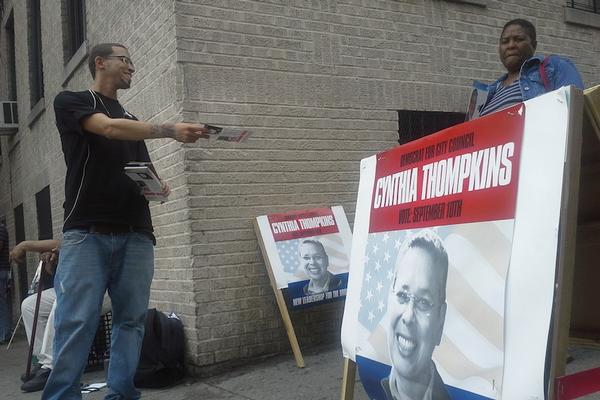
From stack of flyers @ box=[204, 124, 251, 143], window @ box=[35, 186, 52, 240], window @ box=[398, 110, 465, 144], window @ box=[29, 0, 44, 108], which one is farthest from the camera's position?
window @ box=[29, 0, 44, 108]

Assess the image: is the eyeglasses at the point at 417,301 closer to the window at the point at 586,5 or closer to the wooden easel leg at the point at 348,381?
the wooden easel leg at the point at 348,381

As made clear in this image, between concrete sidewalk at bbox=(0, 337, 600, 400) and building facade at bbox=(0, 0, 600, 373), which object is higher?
building facade at bbox=(0, 0, 600, 373)

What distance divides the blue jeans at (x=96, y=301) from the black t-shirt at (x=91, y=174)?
0.10 meters

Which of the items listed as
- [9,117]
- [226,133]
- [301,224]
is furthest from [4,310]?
[226,133]

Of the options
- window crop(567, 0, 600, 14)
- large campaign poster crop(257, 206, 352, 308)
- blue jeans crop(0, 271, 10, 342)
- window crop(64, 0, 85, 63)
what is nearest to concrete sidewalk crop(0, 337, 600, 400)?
large campaign poster crop(257, 206, 352, 308)

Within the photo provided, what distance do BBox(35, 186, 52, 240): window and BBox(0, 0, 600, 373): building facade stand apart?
4043mm

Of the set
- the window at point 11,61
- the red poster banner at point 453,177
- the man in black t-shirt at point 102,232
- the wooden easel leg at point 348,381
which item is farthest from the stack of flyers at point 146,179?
the window at point 11,61

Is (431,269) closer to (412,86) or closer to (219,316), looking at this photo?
(219,316)

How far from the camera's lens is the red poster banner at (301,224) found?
476cm

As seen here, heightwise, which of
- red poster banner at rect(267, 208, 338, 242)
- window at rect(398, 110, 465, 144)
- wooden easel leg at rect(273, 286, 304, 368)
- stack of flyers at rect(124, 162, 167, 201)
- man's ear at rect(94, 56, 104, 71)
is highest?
man's ear at rect(94, 56, 104, 71)

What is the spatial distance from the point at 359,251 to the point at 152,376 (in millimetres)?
2394

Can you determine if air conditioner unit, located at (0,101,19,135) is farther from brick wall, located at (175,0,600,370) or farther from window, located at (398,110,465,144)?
window, located at (398,110,465,144)

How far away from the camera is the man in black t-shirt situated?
117 inches

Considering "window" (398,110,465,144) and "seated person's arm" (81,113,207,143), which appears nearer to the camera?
"seated person's arm" (81,113,207,143)
